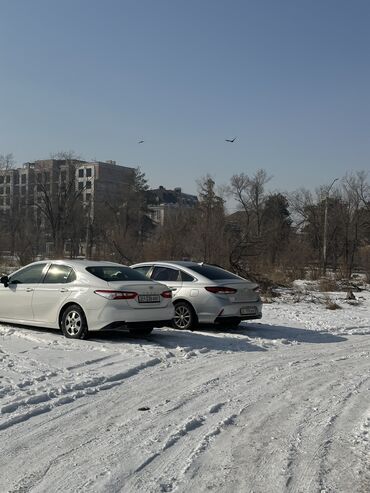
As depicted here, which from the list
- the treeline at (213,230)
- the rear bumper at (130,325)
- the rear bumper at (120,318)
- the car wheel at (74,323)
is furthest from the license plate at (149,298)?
the treeline at (213,230)

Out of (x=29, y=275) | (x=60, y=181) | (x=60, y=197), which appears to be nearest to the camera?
(x=29, y=275)

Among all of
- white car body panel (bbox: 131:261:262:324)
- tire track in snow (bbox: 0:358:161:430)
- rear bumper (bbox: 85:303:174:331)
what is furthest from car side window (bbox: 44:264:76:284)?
tire track in snow (bbox: 0:358:161:430)

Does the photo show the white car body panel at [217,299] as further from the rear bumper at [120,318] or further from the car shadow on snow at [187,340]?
the rear bumper at [120,318]

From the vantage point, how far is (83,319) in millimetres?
10789

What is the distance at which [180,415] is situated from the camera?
6129 mm

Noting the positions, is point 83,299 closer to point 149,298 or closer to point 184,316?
point 149,298

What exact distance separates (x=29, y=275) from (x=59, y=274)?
3.03ft

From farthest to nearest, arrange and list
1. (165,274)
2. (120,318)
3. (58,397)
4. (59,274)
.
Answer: (165,274), (59,274), (120,318), (58,397)

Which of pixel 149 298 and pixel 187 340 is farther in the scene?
pixel 187 340

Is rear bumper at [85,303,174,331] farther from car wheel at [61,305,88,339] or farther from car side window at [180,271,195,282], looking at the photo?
car side window at [180,271,195,282]

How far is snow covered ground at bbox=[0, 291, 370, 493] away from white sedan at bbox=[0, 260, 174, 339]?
373mm

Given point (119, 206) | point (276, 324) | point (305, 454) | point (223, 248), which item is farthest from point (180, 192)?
point (305, 454)

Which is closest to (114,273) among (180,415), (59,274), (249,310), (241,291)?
(59,274)

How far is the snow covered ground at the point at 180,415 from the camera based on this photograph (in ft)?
14.6
